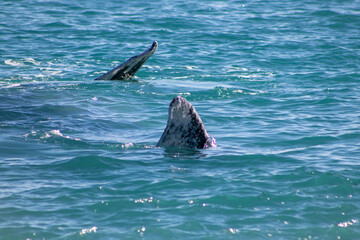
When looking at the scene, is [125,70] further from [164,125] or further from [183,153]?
[183,153]

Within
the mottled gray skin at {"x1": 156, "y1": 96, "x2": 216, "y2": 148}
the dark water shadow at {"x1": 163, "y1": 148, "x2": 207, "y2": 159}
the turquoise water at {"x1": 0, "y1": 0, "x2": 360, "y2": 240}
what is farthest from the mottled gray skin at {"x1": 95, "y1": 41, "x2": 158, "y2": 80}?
the dark water shadow at {"x1": 163, "y1": 148, "x2": 207, "y2": 159}

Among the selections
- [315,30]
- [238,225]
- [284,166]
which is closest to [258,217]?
[238,225]

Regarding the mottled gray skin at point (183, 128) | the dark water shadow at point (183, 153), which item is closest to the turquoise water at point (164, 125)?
the dark water shadow at point (183, 153)

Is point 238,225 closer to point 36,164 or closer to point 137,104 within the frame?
point 36,164

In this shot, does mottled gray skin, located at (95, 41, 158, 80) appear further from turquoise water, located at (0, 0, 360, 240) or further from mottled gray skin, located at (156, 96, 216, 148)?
mottled gray skin, located at (156, 96, 216, 148)

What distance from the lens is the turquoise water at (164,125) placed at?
26.7 ft

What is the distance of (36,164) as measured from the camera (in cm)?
1034

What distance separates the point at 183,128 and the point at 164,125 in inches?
104

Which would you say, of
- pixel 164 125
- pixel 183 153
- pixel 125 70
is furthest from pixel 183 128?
pixel 125 70

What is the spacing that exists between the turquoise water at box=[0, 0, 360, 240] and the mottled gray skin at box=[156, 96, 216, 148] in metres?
0.29

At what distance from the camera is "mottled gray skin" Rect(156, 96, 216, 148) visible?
1105 centimetres

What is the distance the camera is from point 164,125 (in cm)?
1388

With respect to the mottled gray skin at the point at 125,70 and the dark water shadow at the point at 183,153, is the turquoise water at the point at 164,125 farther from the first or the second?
the mottled gray skin at the point at 125,70

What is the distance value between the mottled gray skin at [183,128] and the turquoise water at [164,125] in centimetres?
29
